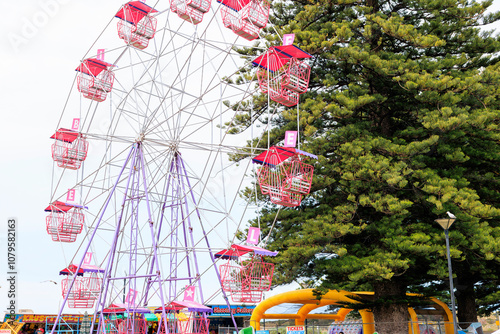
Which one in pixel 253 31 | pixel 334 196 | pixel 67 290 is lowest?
pixel 67 290

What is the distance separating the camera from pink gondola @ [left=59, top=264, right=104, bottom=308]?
13562mm

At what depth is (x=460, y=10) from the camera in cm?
1992

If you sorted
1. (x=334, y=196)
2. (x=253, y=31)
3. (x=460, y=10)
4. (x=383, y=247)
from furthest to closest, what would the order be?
(x=460, y=10) → (x=334, y=196) → (x=383, y=247) → (x=253, y=31)

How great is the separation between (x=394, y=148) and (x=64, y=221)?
10.4m

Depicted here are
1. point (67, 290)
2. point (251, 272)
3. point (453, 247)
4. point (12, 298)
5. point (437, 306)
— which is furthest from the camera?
point (12, 298)

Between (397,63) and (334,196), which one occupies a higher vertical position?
(397,63)

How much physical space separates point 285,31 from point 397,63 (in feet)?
14.4

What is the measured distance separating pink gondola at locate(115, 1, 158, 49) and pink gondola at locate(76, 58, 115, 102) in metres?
1.27

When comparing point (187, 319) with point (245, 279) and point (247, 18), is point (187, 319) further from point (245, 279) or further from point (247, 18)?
point (247, 18)

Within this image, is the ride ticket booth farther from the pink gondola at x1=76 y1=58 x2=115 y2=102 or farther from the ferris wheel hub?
the ferris wheel hub

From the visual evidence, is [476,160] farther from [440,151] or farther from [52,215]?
[52,215]

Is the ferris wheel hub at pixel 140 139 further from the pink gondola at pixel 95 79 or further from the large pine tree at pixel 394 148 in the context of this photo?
the large pine tree at pixel 394 148

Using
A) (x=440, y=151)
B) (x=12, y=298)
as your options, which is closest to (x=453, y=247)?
(x=440, y=151)

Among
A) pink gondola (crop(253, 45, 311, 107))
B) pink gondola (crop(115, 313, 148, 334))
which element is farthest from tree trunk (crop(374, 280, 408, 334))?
pink gondola (crop(115, 313, 148, 334))
